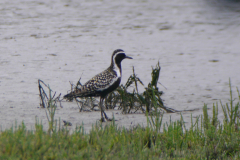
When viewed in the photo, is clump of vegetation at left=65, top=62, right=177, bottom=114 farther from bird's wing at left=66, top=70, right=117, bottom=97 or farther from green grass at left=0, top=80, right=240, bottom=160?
green grass at left=0, top=80, right=240, bottom=160

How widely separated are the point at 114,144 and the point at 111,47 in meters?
8.61

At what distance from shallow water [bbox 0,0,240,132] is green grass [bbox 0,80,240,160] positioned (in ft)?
5.63

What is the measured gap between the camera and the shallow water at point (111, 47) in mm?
8211

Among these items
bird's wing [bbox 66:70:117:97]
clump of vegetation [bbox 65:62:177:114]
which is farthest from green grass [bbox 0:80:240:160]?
clump of vegetation [bbox 65:62:177:114]

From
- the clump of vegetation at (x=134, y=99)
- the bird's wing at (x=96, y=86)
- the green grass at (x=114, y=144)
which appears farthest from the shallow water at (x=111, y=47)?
the green grass at (x=114, y=144)

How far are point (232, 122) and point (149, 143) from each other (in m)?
1.22

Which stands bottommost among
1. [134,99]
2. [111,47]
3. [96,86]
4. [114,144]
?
[114,144]

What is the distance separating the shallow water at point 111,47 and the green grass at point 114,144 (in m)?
1.72

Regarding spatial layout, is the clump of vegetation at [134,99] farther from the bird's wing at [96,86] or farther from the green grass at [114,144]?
the green grass at [114,144]

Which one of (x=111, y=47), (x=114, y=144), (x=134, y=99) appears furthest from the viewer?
(x=111, y=47)

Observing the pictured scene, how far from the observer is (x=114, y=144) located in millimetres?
3998

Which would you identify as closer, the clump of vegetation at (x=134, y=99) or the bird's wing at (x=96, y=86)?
the bird's wing at (x=96, y=86)

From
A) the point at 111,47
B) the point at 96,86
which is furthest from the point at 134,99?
the point at 111,47

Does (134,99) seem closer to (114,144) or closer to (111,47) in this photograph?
(114,144)
